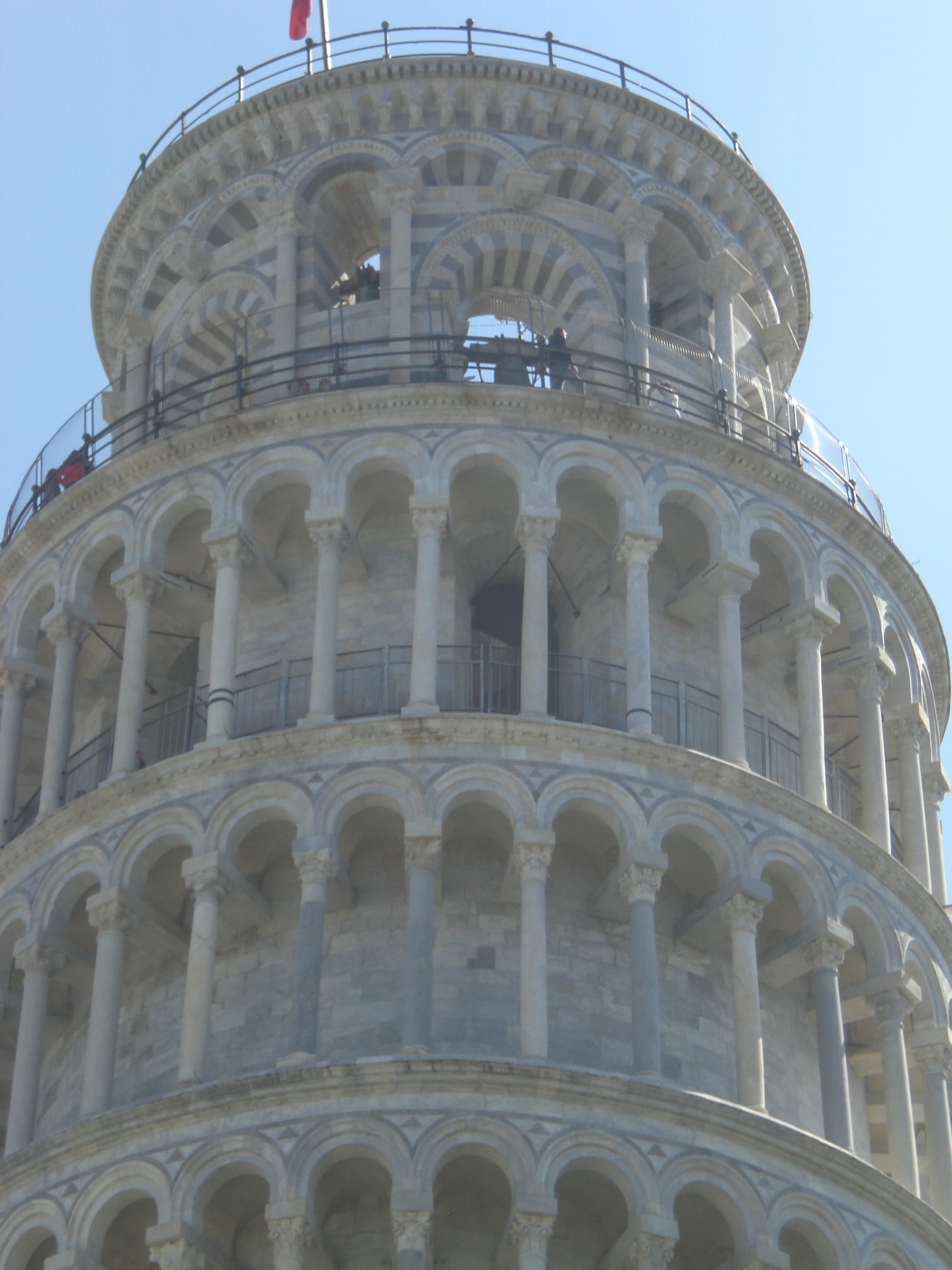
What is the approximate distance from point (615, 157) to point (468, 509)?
859cm

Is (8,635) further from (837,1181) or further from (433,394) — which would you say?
(837,1181)

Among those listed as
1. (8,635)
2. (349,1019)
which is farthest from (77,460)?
(349,1019)

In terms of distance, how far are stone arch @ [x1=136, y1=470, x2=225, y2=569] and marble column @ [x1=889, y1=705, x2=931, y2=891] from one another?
10816mm

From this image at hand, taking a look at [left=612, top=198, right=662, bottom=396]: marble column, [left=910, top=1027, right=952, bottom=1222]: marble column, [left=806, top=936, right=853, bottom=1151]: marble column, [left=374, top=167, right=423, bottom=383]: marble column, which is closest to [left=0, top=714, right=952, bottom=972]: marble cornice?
[left=806, top=936, right=853, bottom=1151]: marble column

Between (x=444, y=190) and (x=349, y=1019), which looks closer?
(x=349, y=1019)

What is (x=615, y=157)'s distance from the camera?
4394cm

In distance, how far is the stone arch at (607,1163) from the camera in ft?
101

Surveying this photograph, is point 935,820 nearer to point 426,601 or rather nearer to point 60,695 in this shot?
point 426,601

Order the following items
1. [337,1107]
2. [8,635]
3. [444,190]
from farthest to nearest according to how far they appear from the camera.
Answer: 1. [444,190]
2. [8,635]
3. [337,1107]

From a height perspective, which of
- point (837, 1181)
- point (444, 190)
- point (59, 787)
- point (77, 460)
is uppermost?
point (444, 190)

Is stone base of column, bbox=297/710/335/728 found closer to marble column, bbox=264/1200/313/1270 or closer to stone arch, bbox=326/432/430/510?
stone arch, bbox=326/432/430/510

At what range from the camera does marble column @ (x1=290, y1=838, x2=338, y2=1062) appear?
32.1m

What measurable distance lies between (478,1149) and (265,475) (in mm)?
11010

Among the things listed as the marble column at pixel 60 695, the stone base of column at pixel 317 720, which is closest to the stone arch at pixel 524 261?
the marble column at pixel 60 695
